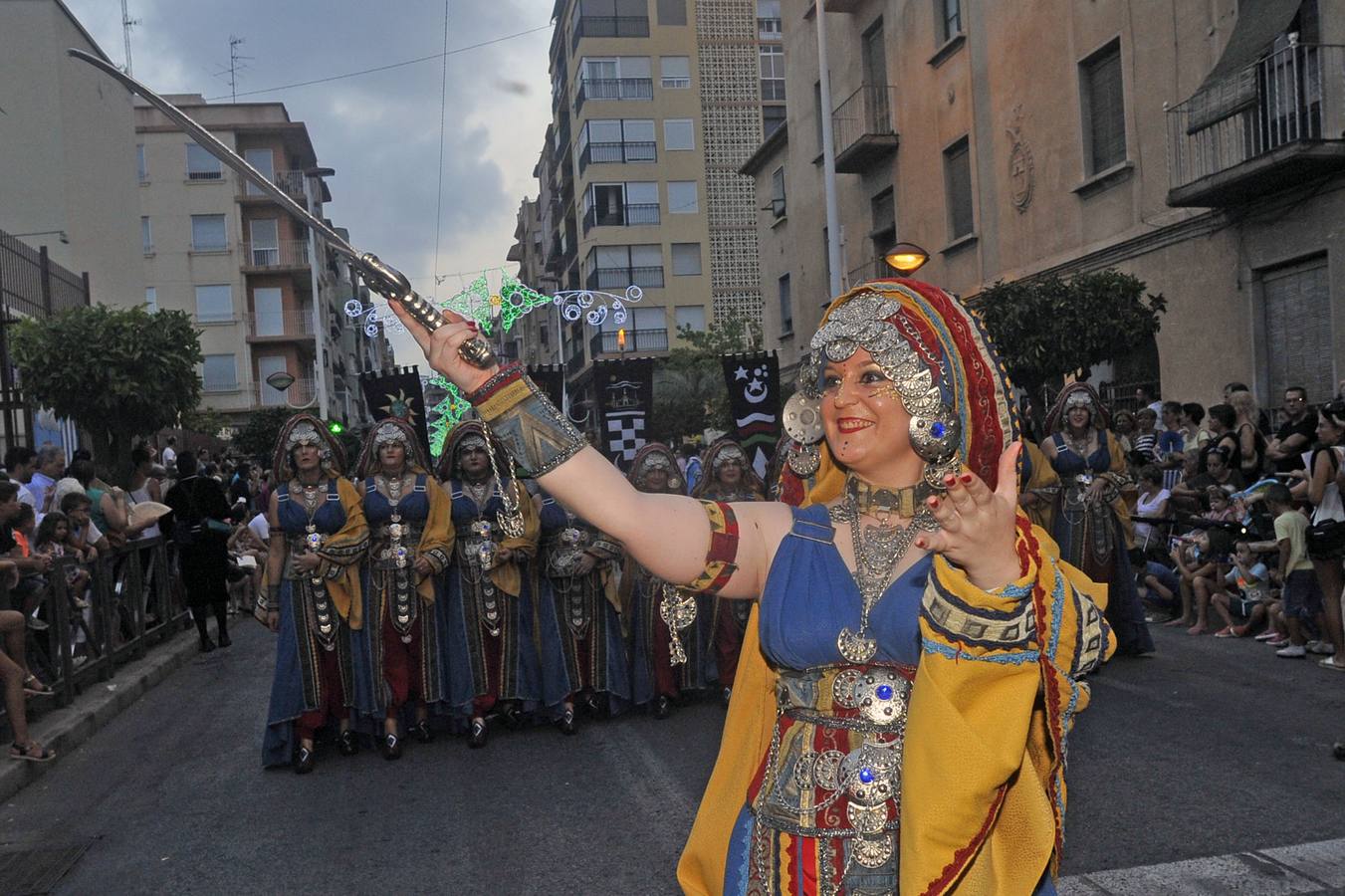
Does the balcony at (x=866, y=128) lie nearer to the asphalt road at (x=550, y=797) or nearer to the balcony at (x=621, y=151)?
the asphalt road at (x=550, y=797)

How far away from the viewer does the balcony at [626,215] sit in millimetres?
52128

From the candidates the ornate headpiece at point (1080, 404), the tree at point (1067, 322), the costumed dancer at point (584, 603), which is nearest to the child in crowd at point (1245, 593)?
the ornate headpiece at point (1080, 404)

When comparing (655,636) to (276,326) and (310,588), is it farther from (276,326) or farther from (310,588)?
(276,326)

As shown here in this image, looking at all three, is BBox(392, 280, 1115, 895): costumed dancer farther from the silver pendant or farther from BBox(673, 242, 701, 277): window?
BBox(673, 242, 701, 277): window

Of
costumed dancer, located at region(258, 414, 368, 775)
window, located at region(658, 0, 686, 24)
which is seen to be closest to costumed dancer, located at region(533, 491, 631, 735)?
costumed dancer, located at region(258, 414, 368, 775)

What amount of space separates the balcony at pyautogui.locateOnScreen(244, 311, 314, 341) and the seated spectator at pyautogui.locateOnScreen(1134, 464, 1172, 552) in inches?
1821

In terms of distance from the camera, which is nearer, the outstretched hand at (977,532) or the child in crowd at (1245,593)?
the outstretched hand at (977,532)

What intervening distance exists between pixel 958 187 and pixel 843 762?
800 inches

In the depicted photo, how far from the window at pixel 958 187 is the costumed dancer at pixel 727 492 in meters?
13.3

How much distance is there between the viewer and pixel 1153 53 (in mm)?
15312

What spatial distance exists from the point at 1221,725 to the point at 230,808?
5540 mm

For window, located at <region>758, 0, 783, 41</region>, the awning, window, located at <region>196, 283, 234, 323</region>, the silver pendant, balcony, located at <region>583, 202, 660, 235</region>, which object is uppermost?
window, located at <region>758, 0, 783, 41</region>

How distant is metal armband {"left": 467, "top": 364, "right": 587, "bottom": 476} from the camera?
90.4 inches

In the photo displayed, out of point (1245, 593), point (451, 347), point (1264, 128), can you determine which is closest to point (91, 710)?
point (451, 347)
